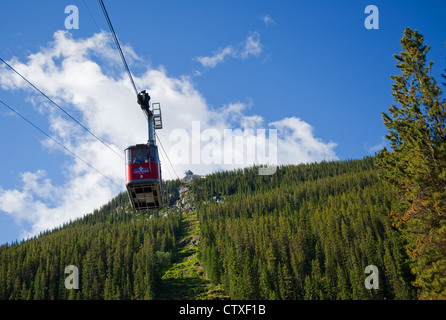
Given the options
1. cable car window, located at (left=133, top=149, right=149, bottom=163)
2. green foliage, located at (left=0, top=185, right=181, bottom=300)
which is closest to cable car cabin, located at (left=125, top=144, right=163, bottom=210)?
cable car window, located at (left=133, top=149, right=149, bottom=163)

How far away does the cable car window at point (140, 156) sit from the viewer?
98.2 feet

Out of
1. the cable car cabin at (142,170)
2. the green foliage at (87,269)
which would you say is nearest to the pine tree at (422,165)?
the cable car cabin at (142,170)

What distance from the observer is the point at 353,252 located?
4464 inches

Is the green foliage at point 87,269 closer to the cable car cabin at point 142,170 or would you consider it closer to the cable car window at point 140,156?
the cable car cabin at point 142,170

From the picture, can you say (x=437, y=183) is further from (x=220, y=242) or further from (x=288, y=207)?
(x=288, y=207)

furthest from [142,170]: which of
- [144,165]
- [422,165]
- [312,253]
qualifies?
[312,253]

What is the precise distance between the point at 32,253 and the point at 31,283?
2130 centimetres

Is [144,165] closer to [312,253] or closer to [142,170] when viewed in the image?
[142,170]

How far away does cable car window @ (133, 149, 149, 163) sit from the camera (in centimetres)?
2994

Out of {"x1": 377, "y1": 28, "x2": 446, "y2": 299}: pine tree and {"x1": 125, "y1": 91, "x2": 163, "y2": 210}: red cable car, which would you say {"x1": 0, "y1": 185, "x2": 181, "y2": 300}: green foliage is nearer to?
{"x1": 125, "y1": 91, "x2": 163, "y2": 210}: red cable car

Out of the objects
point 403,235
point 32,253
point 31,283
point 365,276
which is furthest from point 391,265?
point 32,253

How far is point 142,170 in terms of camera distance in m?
29.8

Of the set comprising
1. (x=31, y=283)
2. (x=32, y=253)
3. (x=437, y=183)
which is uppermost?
(x=437, y=183)
